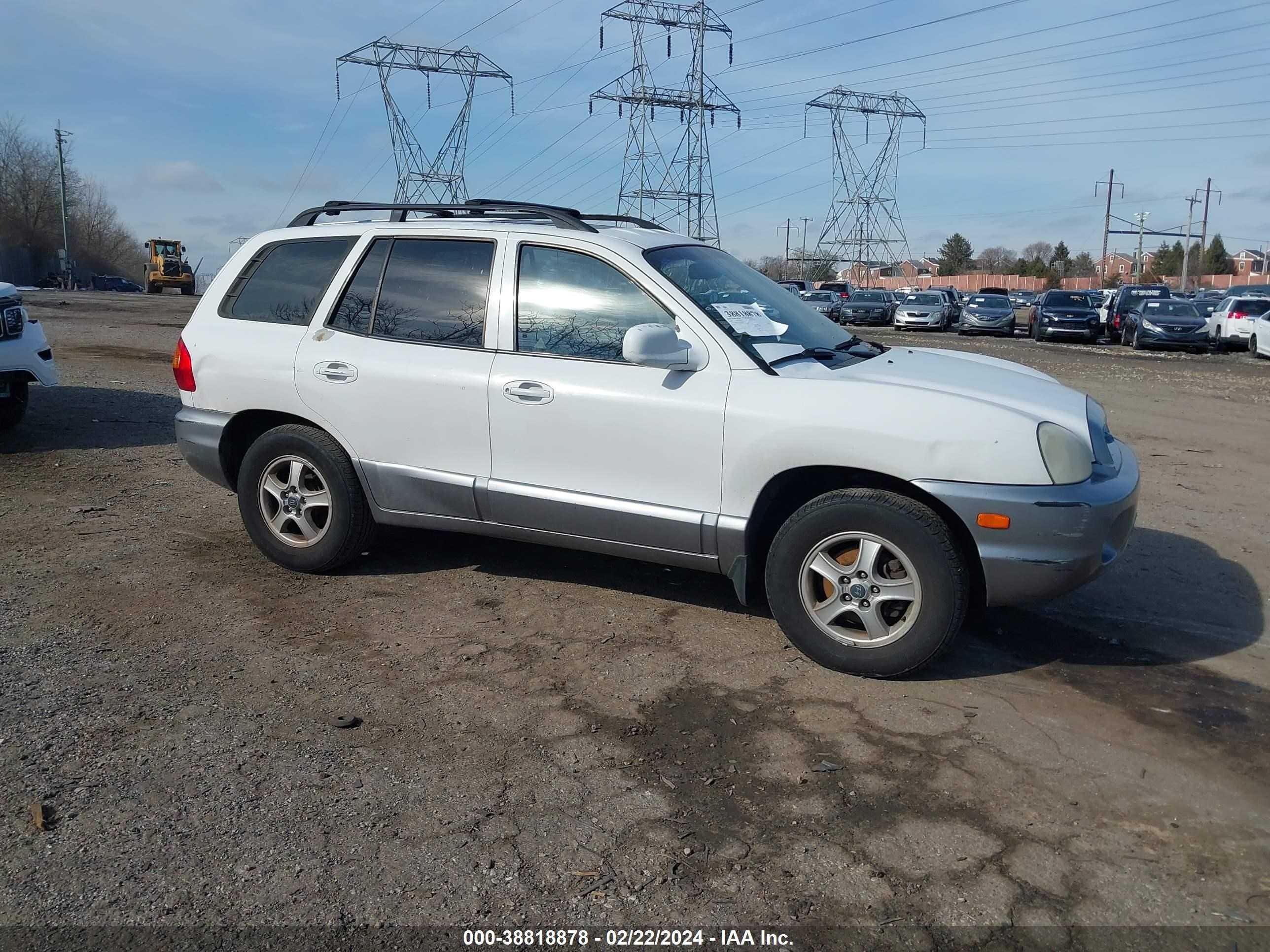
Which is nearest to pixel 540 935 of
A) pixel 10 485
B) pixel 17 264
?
pixel 10 485

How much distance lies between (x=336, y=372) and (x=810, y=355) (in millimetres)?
2359

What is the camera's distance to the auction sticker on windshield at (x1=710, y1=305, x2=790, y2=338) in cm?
452

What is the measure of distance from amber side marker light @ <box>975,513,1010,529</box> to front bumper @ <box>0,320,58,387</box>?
26.0ft

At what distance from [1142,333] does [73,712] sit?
94.0 feet

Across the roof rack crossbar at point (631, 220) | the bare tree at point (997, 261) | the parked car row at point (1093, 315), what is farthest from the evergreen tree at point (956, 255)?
the roof rack crossbar at point (631, 220)

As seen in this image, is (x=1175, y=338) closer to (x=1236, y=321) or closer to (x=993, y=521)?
(x=1236, y=321)

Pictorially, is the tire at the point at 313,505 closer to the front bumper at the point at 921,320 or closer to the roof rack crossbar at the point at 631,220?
the roof rack crossbar at the point at 631,220

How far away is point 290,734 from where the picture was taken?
3.65 meters

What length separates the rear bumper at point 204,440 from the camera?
5473mm

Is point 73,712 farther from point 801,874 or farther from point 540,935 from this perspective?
point 801,874

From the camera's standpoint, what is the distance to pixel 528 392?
4.66 m

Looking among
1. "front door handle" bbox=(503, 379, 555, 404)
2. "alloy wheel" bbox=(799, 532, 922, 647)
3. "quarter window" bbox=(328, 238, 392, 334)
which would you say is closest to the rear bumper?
"quarter window" bbox=(328, 238, 392, 334)

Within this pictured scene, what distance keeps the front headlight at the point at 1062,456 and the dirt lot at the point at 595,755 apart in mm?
889

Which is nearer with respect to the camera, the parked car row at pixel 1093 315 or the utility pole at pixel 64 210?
the parked car row at pixel 1093 315
